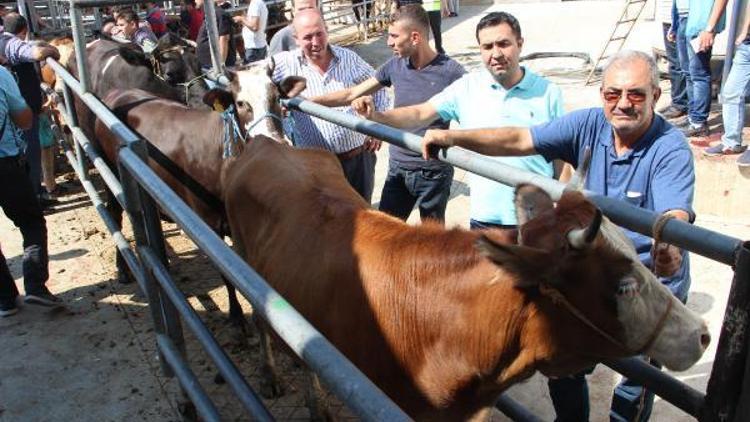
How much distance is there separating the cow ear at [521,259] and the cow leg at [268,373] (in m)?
2.26

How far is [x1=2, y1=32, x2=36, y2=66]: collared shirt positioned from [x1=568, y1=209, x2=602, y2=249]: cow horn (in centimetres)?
589

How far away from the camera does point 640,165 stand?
2451 millimetres

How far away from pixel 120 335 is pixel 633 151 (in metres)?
3.66

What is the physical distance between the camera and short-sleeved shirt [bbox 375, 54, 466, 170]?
14.2 ft

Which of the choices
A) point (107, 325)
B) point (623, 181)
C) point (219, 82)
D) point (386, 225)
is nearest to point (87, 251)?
point (107, 325)

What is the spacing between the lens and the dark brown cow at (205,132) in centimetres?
433

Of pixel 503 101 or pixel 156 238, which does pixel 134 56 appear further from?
pixel 503 101

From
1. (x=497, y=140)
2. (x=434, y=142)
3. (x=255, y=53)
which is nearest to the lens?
(x=434, y=142)

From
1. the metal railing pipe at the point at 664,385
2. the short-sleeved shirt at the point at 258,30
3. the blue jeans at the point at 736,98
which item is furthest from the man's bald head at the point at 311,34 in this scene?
the short-sleeved shirt at the point at 258,30

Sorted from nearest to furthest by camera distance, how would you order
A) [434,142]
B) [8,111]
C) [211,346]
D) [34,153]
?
[211,346], [434,142], [8,111], [34,153]

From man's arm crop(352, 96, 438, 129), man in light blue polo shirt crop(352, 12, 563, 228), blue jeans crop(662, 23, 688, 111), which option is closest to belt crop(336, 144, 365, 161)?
man's arm crop(352, 96, 438, 129)

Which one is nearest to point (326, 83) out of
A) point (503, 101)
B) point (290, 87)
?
point (290, 87)

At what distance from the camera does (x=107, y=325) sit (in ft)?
15.8

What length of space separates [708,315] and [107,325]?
4125 millimetres
